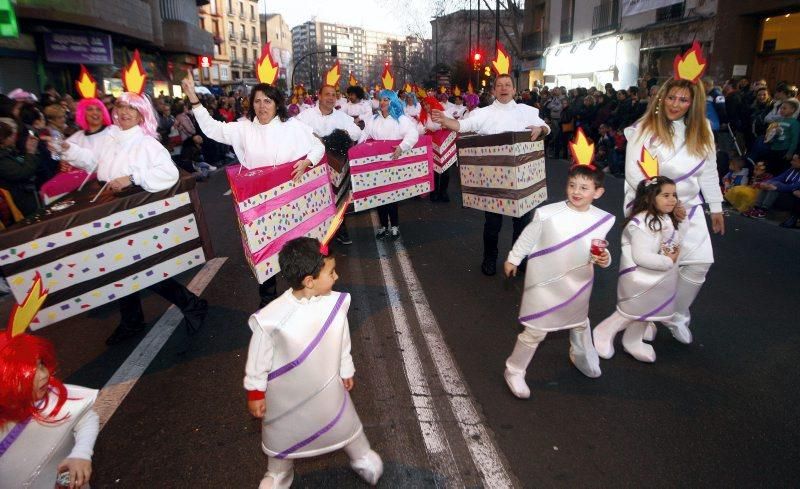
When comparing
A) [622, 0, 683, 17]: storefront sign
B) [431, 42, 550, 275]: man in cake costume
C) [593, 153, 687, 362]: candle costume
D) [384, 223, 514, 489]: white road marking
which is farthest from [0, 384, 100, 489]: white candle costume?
[622, 0, 683, 17]: storefront sign

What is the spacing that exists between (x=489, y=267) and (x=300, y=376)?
3.65 meters

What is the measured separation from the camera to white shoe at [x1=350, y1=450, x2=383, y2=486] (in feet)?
8.61

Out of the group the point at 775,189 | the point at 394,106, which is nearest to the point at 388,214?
the point at 394,106

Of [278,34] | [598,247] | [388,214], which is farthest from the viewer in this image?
[278,34]

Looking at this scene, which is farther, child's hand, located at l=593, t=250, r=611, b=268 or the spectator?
the spectator

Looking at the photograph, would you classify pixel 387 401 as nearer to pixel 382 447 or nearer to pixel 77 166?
pixel 382 447

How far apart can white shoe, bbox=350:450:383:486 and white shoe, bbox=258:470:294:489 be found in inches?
13.0

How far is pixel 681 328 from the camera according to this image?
4055mm

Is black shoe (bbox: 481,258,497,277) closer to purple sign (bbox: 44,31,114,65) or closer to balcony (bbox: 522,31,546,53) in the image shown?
purple sign (bbox: 44,31,114,65)

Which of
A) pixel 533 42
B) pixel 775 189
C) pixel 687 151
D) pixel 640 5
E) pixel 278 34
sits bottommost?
pixel 775 189

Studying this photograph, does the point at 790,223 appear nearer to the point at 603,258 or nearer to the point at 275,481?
the point at 603,258

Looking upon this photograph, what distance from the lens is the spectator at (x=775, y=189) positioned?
7.76 metres

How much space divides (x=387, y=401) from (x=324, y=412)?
1053mm

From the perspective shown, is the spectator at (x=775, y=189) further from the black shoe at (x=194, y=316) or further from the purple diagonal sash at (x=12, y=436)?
the purple diagonal sash at (x=12, y=436)
